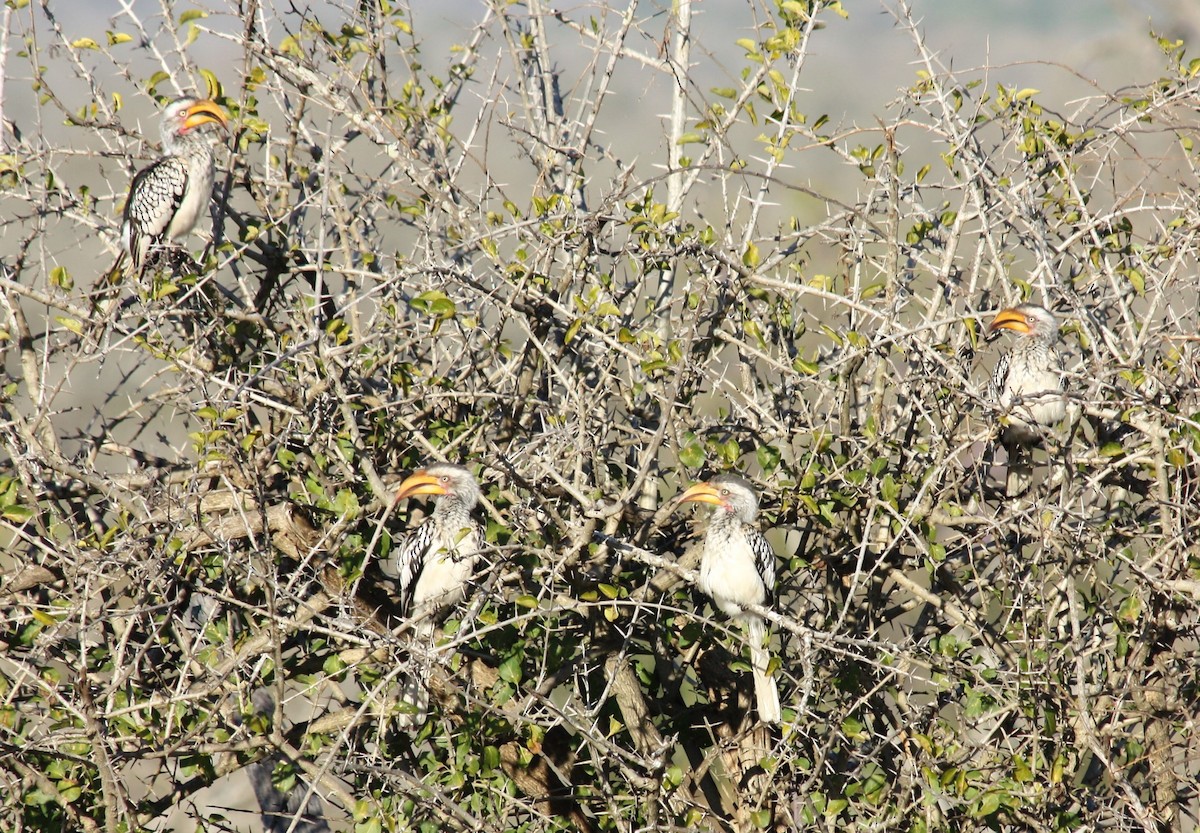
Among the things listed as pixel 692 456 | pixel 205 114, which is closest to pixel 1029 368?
pixel 692 456

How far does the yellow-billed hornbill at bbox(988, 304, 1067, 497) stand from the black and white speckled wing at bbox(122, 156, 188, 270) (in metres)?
2.98

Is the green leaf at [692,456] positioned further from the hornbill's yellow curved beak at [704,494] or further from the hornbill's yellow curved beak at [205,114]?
the hornbill's yellow curved beak at [205,114]

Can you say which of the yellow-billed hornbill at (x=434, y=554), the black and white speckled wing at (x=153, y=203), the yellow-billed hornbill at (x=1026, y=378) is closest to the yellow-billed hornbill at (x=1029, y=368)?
the yellow-billed hornbill at (x=1026, y=378)

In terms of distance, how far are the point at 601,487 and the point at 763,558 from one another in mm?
650

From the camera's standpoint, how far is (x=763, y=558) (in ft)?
13.0

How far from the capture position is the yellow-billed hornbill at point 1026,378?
13.2ft

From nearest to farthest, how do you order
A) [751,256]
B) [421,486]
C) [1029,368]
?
[751,256] < [421,486] < [1029,368]

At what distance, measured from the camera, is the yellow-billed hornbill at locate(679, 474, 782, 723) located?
375cm

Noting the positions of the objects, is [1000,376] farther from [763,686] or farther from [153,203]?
[153,203]

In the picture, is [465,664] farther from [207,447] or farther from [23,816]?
[23,816]

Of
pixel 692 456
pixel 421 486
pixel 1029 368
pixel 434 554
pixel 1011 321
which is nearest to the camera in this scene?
pixel 692 456

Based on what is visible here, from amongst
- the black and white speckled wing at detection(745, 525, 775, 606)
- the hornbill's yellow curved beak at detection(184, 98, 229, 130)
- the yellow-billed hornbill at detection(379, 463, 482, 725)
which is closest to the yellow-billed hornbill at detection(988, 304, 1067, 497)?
the black and white speckled wing at detection(745, 525, 775, 606)

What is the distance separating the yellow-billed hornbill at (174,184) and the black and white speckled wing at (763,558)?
2273mm

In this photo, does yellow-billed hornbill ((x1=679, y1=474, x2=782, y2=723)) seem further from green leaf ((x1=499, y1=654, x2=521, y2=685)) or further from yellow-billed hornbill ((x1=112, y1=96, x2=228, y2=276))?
yellow-billed hornbill ((x1=112, y1=96, x2=228, y2=276))
